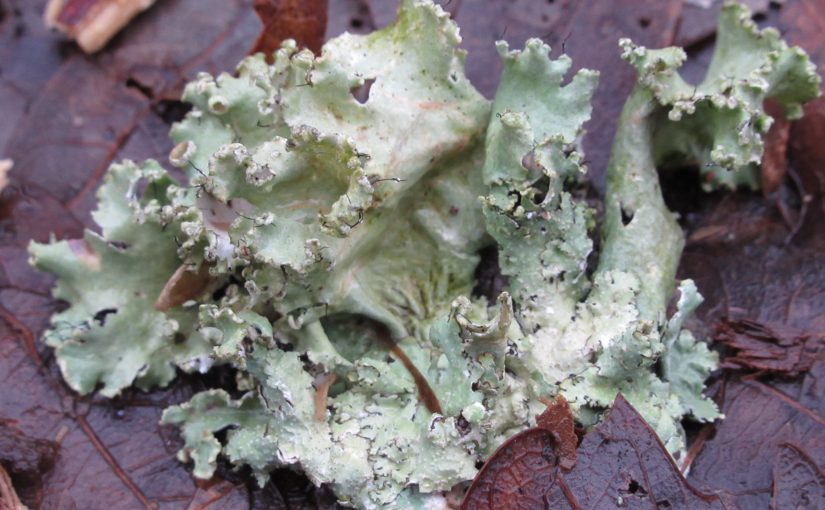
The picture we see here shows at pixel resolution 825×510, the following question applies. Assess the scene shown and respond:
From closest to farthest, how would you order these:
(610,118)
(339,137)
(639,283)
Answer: (339,137) < (639,283) < (610,118)

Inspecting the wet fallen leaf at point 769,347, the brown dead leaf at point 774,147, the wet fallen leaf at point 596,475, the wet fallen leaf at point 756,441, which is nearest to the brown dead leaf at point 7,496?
the wet fallen leaf at point 596,475

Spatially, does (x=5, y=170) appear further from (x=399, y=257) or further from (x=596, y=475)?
(x=596, y=475)

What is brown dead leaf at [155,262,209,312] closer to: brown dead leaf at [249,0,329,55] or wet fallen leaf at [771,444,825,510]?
brown dead leaf at [249,0,329,55]

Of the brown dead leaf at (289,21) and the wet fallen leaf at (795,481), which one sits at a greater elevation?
the brown dead leaf at (289,21)

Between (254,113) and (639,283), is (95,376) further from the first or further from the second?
(639,283)

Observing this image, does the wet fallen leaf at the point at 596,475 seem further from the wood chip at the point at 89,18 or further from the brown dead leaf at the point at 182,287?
the wood chip at the point at 89,18

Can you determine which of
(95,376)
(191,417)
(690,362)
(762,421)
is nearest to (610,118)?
(690,362)

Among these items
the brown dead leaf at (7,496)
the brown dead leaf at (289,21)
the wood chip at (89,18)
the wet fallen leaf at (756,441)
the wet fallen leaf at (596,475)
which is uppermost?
the brown dead leaf at (289,21)

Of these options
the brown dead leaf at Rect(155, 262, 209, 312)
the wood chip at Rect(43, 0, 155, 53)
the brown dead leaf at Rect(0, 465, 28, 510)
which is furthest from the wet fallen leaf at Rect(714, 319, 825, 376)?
the wood chip at Rect(43, 0, 155, 53)

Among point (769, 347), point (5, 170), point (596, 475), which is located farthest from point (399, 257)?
point (5, 170)
